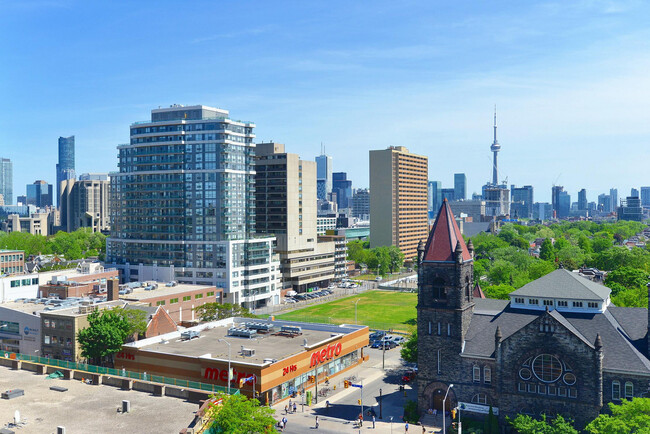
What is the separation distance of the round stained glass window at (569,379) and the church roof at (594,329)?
130 inches

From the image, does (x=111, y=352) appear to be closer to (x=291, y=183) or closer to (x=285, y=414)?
(x=285, y=414)

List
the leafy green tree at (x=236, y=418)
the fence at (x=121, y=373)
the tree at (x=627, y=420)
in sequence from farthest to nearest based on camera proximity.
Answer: the fence at (x=121, y=373)
the tree at (x=627, y=420)
the leafy green tree at (x=236, y=418)

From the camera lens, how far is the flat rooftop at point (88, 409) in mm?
42438

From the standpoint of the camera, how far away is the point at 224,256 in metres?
138

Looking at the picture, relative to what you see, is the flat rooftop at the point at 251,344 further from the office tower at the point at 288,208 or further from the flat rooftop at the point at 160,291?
the office tower at the point at 288,208

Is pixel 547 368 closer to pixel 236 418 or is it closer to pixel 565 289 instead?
pixel 565 289

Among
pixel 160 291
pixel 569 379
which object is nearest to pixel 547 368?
pixel 569 379

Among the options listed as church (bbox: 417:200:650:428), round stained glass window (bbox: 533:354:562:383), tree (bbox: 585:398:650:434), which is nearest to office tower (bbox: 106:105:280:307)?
church (bbox: 417:200:650:428)

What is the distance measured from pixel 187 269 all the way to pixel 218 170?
26011 mm

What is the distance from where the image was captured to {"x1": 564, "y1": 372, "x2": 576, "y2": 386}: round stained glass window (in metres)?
58.3

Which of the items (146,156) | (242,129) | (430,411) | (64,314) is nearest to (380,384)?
(430,411)

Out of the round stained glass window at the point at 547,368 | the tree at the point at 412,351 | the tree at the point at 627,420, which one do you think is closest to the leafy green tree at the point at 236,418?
the tree at the point at 627,420

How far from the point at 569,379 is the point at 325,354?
35395 mm

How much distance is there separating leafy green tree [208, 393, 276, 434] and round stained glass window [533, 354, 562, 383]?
29.8 m
